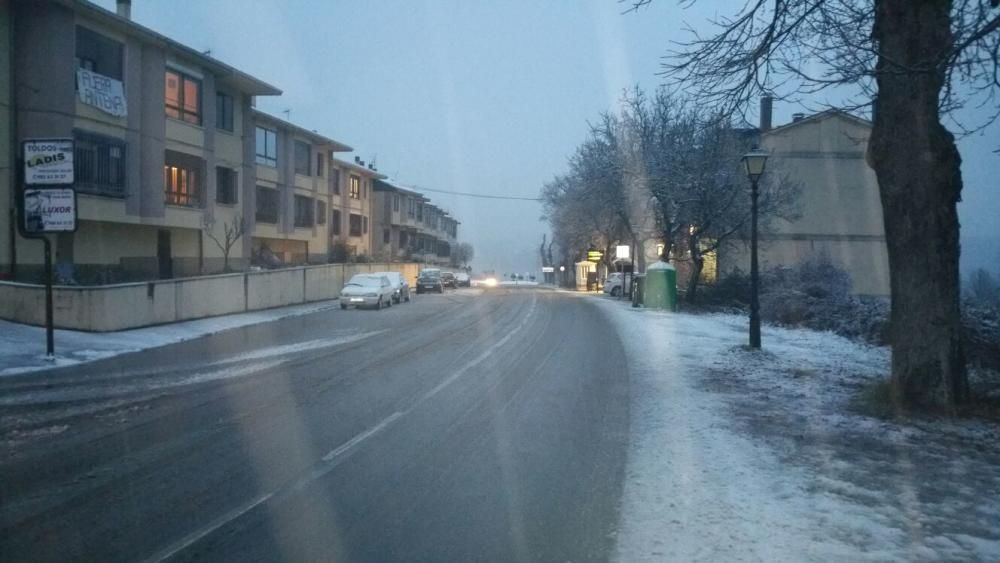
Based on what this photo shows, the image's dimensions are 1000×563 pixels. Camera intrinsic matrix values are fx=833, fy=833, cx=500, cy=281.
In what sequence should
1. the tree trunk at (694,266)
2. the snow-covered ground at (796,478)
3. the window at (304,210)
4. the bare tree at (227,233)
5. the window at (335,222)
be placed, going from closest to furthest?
the snow-covered ground at (796,478) < the bare tree at (227,233) < the tree trunk at (694,266) < the window at (304,210) < the window at (335,222)

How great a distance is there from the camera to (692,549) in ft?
18.9

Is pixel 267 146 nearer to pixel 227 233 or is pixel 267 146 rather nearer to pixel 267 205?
pixel 267 205

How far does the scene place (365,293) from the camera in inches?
1342

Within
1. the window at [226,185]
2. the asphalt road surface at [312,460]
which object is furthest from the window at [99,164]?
the asphalt road surface at [312,460]

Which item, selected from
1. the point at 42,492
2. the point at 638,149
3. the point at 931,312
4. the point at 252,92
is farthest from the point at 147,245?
the point at 931,312

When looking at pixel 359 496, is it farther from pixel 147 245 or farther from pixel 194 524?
pixel 147 245

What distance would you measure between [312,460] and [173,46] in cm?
2676

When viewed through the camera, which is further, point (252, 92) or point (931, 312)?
point (252, 92)

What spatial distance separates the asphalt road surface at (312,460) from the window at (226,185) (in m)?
21.8

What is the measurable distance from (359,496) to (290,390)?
19.3 feet

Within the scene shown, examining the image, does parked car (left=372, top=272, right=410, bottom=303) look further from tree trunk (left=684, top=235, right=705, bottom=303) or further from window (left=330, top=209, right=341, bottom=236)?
window (left=330, top=209, right=341, bottom=236)

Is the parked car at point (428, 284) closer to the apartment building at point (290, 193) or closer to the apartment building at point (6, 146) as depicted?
the apartment building at point (290, 193)

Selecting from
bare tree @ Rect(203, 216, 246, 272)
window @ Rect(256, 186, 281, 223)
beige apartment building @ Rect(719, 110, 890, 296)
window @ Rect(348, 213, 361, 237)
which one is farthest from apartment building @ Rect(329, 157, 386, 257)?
beige apartment building @ Rect(719, 110, 890, 296)

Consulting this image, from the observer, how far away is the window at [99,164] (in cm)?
2677
